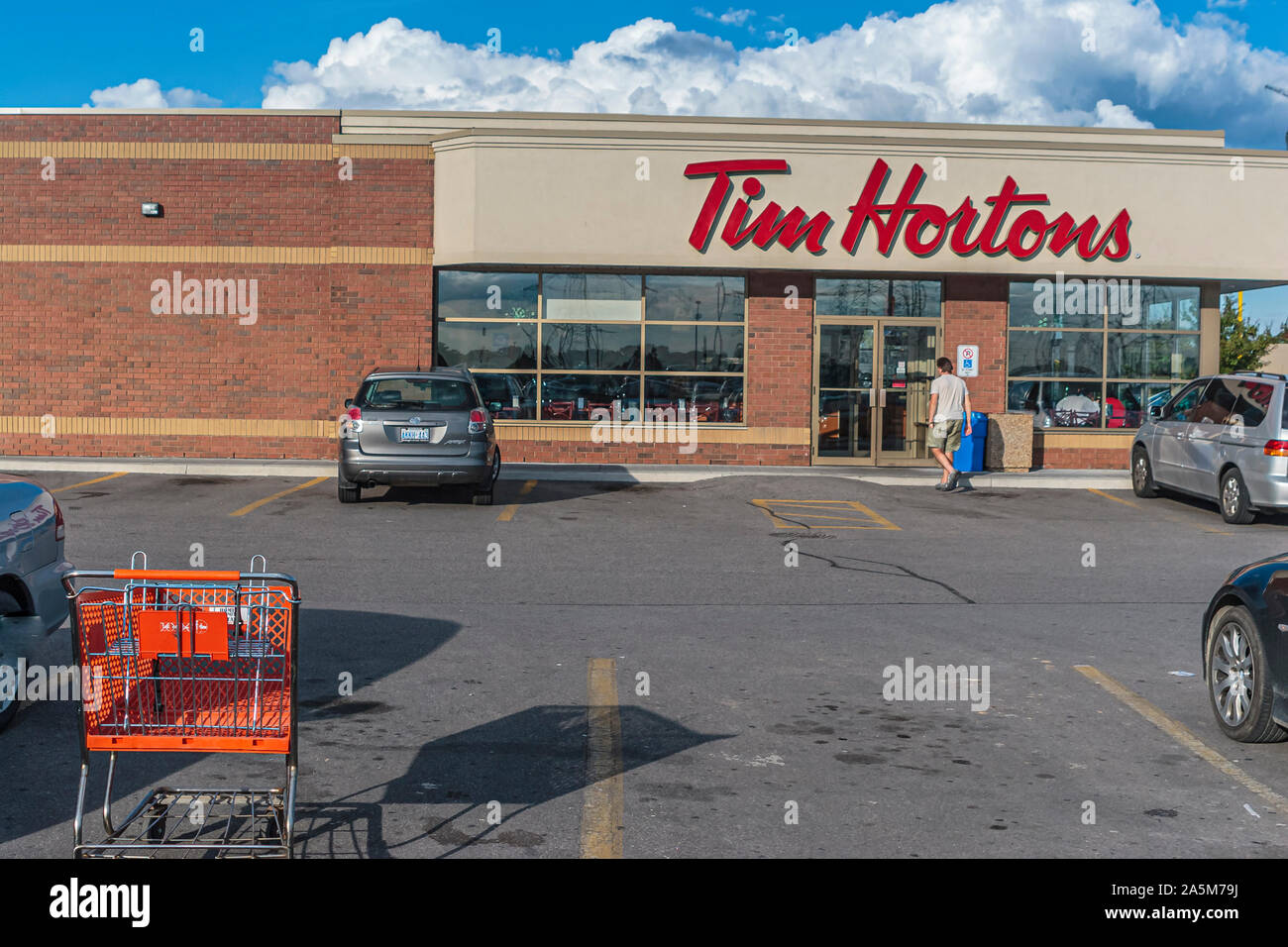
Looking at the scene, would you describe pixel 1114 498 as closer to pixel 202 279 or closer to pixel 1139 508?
pixel 1139 508

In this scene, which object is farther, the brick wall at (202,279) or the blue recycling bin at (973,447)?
the brick wall at (202,279)

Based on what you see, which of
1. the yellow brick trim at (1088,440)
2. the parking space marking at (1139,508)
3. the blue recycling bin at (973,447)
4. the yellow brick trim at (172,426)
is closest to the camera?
the parking space marking at (1139,508)

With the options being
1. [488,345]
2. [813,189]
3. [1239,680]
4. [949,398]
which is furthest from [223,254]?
[1239,680]

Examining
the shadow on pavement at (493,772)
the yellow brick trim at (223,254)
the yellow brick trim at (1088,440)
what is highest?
the yellow brick trim at (223,254)

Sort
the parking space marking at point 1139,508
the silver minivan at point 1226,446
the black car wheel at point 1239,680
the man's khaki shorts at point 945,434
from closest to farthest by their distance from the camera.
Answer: the black car wheel at point 1239,680 → the silver minivan at point 1226,446 → the parking space marking at point 1139,508 → the man's khaki shorts at point 945,434

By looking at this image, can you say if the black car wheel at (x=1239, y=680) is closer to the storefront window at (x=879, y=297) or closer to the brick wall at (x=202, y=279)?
the storefront window at (x=879, y=297)

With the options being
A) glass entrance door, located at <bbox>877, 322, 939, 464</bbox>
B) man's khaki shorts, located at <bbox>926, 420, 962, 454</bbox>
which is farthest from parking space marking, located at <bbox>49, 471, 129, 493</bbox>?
glass entrance door, located at <bbox>877, 322, 939, 464</bbox>

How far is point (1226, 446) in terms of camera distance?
49.4ft

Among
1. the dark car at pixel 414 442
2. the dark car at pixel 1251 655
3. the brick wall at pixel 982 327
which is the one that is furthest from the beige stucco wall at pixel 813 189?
the dark car at pixel 1251 655

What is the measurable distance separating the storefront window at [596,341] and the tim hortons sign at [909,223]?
1163 millimetres

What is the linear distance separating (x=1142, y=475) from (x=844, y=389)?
17.6ft

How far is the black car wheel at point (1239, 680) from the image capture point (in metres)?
5.85

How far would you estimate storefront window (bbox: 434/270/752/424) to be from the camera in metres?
21.2

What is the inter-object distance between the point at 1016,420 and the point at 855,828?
1667 cm
